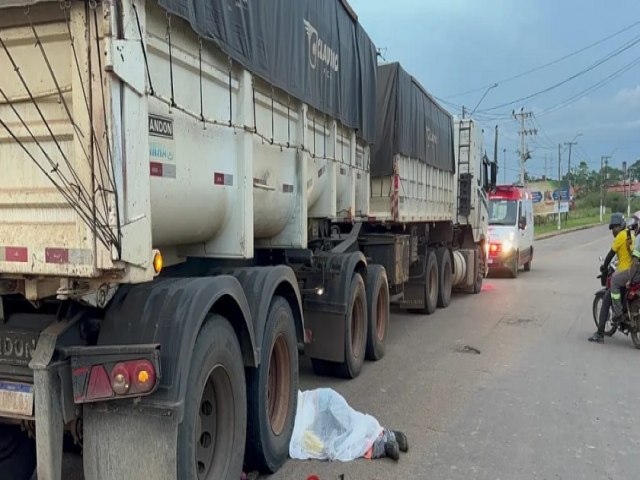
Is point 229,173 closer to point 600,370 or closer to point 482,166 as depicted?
point 600,370

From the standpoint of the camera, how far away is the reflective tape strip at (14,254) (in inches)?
103

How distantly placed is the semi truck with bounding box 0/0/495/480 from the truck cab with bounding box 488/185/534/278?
12568 mm

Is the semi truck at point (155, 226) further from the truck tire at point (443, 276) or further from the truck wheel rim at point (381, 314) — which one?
the truck tire at point (443, 276)

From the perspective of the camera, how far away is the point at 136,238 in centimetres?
264

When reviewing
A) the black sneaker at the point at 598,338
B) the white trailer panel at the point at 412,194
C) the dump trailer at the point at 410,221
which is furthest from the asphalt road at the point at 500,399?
the white trailer panel at the point at 412,194

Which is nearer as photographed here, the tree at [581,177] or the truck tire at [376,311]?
the truck tire at [376,311]

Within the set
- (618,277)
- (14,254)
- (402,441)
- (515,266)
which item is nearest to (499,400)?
(402,441)

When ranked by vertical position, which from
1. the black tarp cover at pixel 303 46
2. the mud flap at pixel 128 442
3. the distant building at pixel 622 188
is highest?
the distant building at pixel 622 188

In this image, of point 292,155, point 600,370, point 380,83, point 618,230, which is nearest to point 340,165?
point 292,155

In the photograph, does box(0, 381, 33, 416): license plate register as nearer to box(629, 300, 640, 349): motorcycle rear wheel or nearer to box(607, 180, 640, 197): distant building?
box(629, 300, 640, 349): motorcycle rear wheel

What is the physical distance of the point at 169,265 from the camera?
12.3 ft

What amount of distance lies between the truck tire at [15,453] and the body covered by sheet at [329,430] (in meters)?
1.78

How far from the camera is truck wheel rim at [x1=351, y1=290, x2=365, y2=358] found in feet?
22.1

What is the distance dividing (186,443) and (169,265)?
1218mm
